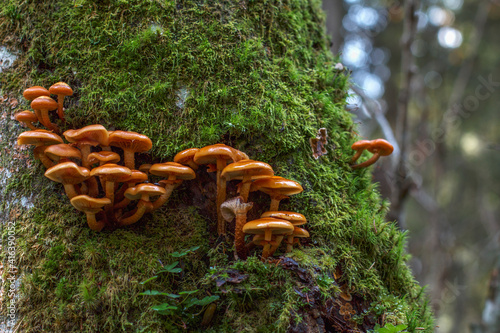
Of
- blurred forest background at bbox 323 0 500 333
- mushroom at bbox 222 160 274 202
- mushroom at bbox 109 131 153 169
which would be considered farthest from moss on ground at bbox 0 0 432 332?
blurred forest background at bbox 323 0 500 333

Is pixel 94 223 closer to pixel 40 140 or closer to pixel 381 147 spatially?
pixel 40 140

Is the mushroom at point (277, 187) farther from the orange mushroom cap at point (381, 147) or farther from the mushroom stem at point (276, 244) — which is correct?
the orange mushroom cap at point (381, 147)

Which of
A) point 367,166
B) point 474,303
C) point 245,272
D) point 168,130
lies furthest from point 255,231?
point 474,303

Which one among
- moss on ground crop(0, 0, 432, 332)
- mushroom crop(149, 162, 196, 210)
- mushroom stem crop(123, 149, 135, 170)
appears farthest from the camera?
mushroom stem crop(123, 149, 135, 170)

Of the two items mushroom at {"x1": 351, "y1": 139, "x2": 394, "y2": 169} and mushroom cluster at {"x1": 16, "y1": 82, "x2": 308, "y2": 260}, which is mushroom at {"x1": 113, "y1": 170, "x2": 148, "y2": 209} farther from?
mushroom at {"x1": 351, "y1": 139, "x2": 394, "y2": 169}

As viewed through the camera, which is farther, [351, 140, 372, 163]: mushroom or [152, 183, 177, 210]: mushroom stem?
[351, 140, 372, 163]: mushroom

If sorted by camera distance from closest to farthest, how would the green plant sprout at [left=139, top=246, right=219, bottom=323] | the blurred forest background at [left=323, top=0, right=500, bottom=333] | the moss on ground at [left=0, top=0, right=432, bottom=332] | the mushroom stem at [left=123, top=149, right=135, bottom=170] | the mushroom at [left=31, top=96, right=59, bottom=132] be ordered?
the green plant sprout at [left=139, top=246, right=219, bottom=323] → the moss on ground at [left=0, top=0, right=432, bottom=332] → the mushroom at [left=31, top=96, right=59, bottom=132] → the mushroom stem at [left=123, top=149, right=135, bottom=170] → the blurred forest background at [left=323, top=0, right=500, bottom=333]

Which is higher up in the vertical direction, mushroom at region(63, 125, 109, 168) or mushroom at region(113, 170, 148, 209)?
mushroom at region(63, 125, 109, 168)
